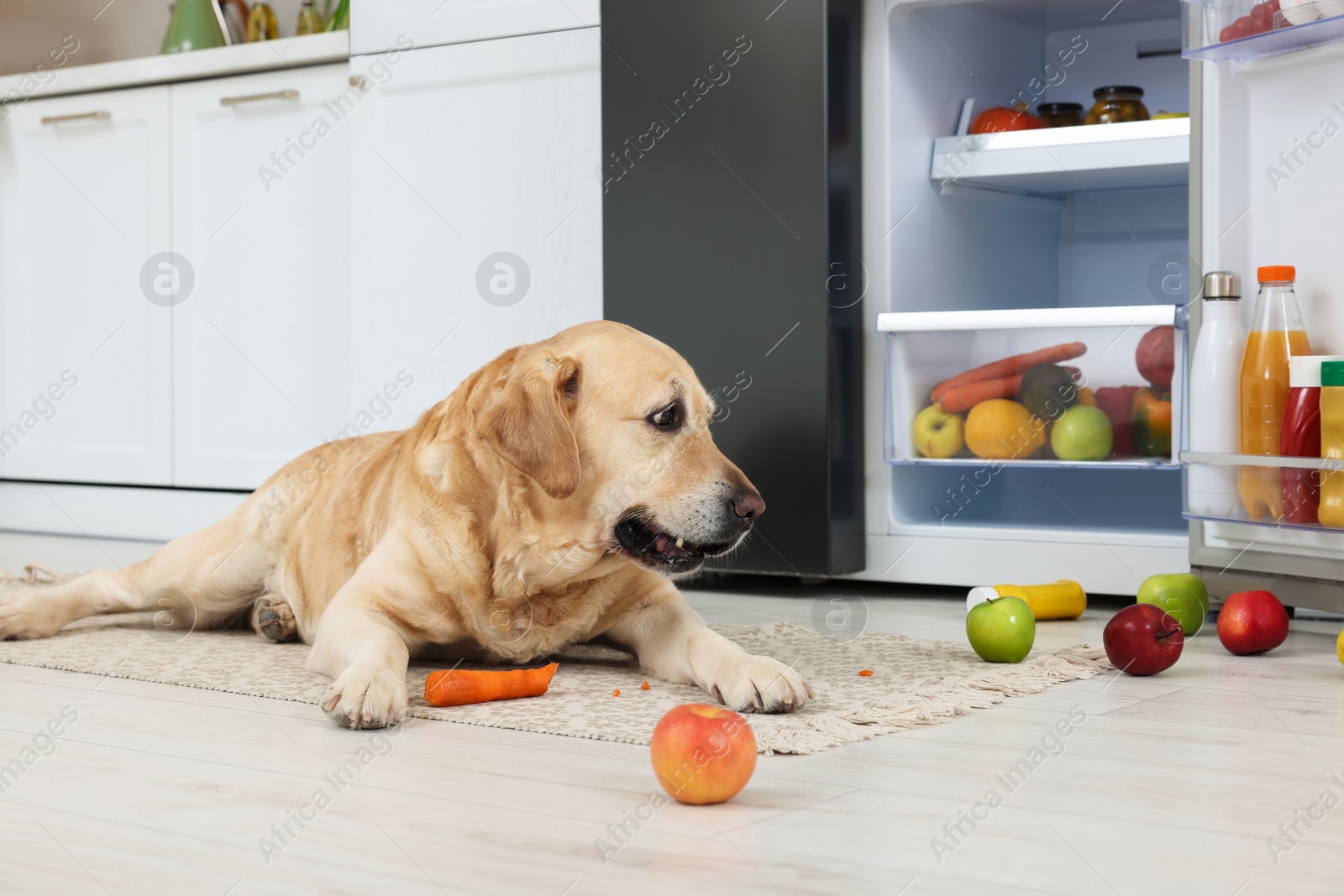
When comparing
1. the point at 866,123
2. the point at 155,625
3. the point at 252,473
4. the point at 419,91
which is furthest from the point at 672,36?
the point at 252,473

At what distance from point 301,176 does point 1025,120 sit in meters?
2.12

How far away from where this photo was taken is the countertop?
3.67 meters

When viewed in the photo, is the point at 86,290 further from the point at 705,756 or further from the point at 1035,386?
the point at 705,756

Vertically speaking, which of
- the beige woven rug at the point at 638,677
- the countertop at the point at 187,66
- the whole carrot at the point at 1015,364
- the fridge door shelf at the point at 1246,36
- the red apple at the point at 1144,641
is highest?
the countertop at the point at 187,66

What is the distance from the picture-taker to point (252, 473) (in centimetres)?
394

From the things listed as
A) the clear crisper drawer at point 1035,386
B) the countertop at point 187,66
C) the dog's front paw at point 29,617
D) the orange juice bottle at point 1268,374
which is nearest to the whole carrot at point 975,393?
the clear crisper drawer at point 1035,386

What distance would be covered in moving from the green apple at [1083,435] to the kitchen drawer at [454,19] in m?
1.48

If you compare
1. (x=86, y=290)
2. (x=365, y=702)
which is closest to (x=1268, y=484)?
(x=365, y=702)

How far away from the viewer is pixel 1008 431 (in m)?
2.76

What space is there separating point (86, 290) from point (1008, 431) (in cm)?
314

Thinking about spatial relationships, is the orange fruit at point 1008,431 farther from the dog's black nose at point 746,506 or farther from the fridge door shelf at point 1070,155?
the dog's black nose at point 746,506

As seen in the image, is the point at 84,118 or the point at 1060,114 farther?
the point at 84,118

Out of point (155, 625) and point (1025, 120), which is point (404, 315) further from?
point (1025, 120)

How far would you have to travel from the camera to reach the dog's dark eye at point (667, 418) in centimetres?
187
